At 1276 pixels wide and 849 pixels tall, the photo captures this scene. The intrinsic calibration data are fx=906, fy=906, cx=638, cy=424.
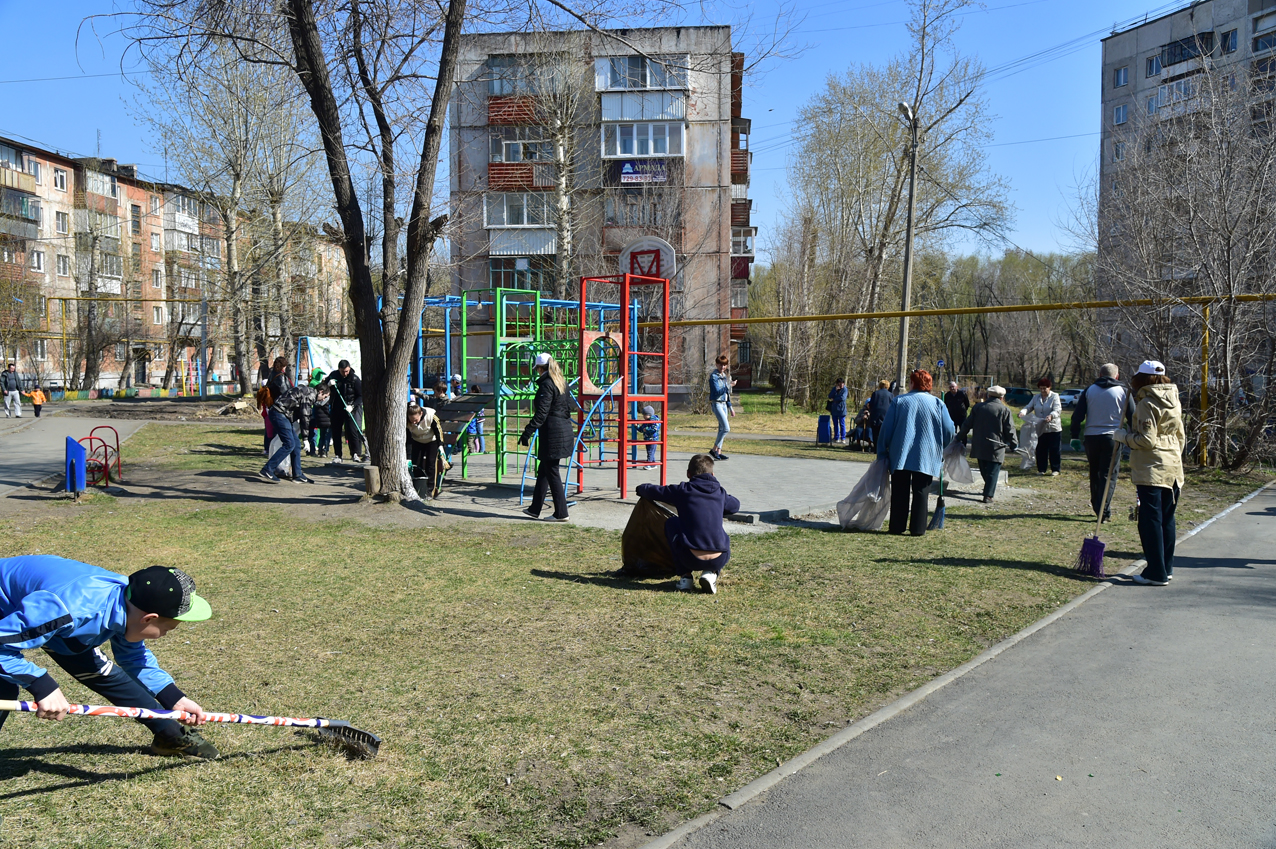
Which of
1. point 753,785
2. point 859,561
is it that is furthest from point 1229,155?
point 753,785

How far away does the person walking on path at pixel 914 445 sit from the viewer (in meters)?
9.60

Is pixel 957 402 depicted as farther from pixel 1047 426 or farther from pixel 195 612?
pixel 195 612

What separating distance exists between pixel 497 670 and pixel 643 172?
37.1 meters

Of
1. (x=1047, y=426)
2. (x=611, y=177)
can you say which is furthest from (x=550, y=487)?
(x=611, y=177)

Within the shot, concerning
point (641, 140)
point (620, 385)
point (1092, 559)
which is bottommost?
point (1092, 559)

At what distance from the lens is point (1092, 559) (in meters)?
7.93

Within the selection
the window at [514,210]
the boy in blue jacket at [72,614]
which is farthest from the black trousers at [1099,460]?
the window at [514,210]

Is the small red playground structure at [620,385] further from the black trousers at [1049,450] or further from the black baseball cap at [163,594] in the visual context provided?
the black baseball cap at [163,594]

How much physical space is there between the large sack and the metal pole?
11548 mm

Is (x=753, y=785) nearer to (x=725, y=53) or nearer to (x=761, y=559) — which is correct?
(x=761, y=559)

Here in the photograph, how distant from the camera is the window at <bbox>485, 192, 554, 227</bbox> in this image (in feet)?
136

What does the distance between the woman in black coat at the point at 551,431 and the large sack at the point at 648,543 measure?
282cm

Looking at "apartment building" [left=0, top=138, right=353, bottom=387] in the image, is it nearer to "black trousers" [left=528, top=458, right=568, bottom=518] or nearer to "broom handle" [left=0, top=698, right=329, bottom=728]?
"black trousers" [left=528, top=458, right=568, bottom=518]

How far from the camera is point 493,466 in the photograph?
16484 millimetres
